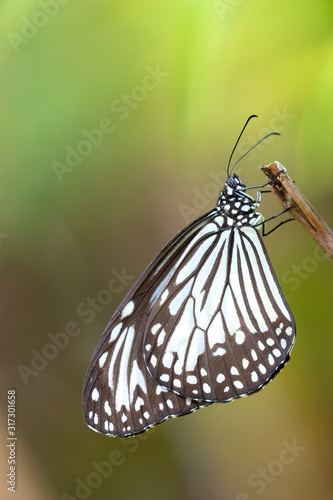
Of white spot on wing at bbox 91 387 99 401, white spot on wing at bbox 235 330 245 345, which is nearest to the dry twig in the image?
white spot on wing at bbox 235 330 245 345

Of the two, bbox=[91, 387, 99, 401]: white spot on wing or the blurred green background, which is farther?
the blurred green background

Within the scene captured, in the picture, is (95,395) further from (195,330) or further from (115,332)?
(195,330)

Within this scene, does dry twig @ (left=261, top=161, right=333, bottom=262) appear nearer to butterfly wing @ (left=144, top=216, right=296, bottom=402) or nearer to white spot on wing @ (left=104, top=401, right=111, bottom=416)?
butterfly wing @ (left=144, top=216, right=296, bottom=402)

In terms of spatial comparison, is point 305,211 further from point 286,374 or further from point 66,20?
point 66,20

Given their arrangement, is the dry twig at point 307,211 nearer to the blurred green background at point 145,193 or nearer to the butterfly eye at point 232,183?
the butterfly eye at point 232,183

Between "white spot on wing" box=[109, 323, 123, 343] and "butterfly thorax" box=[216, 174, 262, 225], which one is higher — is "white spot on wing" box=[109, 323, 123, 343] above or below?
below

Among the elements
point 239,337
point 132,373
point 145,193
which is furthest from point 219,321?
point 145,193

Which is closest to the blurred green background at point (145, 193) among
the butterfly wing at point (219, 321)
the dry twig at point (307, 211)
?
the butterfly wing at point (219, 321)
